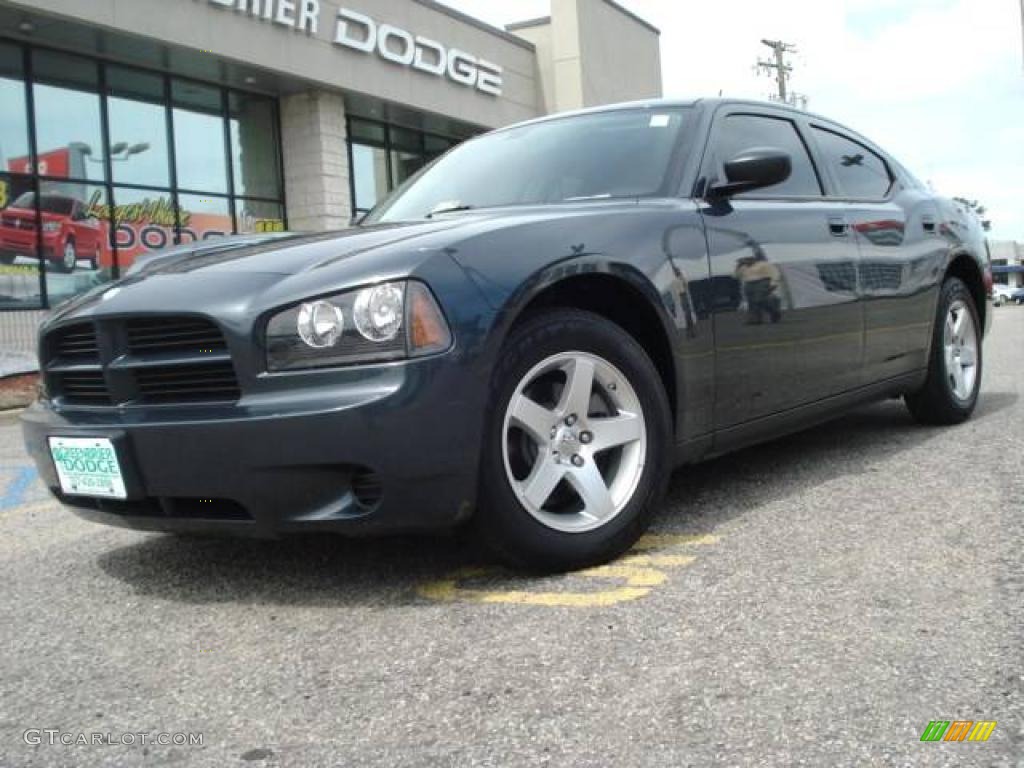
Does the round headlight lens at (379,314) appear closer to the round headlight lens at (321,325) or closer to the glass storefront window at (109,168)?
the round headlight lens at (321,325)

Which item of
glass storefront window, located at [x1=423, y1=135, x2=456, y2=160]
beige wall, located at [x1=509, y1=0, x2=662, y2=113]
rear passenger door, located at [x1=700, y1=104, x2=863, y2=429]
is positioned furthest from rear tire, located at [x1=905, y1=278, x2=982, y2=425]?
beige wall, located at [x1=509, y1=0, x2=662, y2=113]

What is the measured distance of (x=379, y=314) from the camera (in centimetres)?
247

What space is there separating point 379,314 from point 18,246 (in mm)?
12107

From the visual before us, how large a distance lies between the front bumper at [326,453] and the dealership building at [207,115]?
36.4 ft

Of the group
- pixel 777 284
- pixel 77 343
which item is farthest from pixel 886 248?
pixel 77 343

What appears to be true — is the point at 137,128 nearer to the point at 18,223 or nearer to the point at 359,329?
the point at 18,223

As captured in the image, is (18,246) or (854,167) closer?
(854,167)

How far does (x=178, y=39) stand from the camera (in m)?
13.6

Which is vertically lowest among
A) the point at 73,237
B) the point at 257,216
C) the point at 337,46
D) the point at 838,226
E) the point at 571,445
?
the point at 571,445

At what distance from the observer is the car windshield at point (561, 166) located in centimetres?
348

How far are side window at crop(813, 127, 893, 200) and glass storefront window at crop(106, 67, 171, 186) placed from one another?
39.6 ft

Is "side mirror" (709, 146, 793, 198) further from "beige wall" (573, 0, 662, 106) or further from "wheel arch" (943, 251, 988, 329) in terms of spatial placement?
"beige wall" (573, 0, 662, 106)

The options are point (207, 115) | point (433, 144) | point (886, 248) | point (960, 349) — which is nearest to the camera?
point (886, 248)

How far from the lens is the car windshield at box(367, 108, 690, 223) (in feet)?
11.4
